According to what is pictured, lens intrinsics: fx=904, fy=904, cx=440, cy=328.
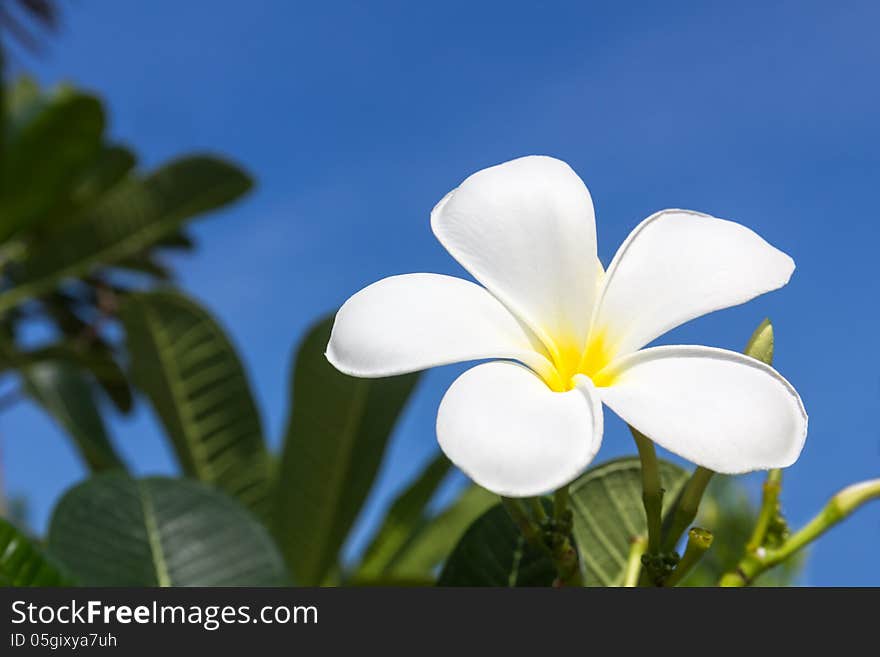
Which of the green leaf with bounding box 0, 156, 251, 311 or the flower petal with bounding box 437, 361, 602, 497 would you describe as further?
the green leaf with bounding box 0, 156, 251, 311

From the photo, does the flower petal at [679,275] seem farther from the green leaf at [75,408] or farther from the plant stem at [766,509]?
the green leaf at [75,408]

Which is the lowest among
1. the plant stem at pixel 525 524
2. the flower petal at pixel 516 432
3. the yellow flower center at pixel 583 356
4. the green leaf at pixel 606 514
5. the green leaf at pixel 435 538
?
the green leaf at pixel 435 538

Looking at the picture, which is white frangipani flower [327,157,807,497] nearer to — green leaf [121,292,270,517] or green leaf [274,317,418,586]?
green leaf [274,317,418,586]

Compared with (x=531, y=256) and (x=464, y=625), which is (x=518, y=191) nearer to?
(x=531, y=256)

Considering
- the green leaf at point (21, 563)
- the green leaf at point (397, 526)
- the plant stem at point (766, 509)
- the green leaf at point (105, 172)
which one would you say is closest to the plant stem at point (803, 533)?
the plant stem at point (766, 509)

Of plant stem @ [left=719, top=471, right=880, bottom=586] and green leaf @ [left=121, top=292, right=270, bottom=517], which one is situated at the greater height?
plant stem @ [left=719, top=471, right=880, bottom=586]

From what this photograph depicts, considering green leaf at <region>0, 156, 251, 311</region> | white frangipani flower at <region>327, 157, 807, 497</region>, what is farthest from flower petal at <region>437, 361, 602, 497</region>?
green leaf at <region>0, 156, 251, 311</region>

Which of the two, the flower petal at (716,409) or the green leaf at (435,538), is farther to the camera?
the green leaf at (435,538)
